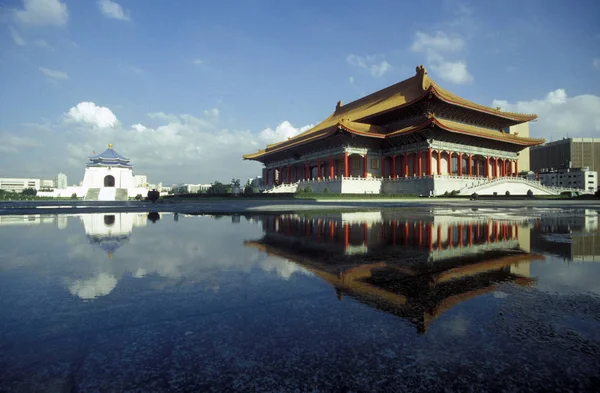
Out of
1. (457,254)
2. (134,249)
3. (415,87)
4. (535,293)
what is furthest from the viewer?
(415,87)

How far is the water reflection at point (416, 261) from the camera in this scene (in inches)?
125

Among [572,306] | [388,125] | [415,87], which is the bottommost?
[572,306]

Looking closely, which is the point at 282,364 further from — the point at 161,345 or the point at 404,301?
the point at 404,301

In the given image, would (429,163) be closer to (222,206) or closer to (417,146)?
(417,146)

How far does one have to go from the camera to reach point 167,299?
311cm

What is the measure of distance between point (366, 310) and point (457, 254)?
3196 mm

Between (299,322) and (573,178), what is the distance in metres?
114

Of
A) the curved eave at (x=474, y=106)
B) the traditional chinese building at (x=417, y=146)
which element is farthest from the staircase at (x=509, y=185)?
the curved eave at (x=474, y=106)

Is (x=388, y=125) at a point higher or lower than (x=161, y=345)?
higher

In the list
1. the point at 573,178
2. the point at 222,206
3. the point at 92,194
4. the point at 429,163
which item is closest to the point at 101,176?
the point at 92,194

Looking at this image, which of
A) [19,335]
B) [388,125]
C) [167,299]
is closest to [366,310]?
[167,299]

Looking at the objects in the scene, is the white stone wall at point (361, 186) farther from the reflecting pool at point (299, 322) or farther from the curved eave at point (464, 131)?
the reflecting pool at point (299, 322)

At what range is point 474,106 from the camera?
40531 millimetres

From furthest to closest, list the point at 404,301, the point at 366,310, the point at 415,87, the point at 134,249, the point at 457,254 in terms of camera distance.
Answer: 1. the point at 415,87
2. the point at 134,249
3. the point at 457,254
4. the point at 404,301
5. the point at 366,310
